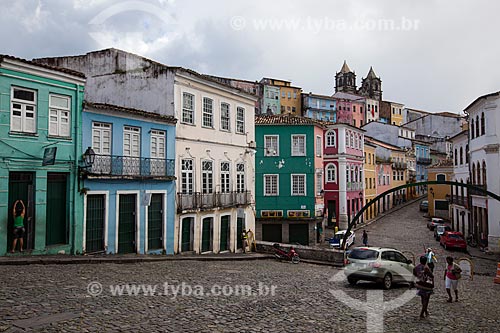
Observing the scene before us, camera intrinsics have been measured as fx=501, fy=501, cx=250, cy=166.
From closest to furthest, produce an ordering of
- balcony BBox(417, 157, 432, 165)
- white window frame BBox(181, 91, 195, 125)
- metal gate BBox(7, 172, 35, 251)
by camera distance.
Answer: metal gate BBox(7, 172, 35, 251)
white window frame BBox(181, 91, 195, 125)
balcony BBox(417, 157, 432, 165)

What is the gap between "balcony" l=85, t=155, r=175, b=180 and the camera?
62.8ft

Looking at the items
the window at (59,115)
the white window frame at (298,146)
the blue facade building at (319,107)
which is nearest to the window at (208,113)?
the window at (59,115)

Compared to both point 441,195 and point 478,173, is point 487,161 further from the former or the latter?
point 441,195

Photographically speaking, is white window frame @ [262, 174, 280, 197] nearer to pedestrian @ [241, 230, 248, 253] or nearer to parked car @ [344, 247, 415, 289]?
pedestrian @ [241, 230, 248, 253]

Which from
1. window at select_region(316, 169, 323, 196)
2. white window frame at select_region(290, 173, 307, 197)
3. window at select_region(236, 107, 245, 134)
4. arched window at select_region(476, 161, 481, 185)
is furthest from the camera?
window at select_region(316, 169, 323, 196)

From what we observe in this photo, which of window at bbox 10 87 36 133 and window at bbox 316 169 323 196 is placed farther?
window at bbox 316 169 323 196

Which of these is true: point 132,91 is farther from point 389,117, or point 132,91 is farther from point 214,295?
point 389,117

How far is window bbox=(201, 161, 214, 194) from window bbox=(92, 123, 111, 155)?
6.18m

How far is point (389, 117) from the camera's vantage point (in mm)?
98312

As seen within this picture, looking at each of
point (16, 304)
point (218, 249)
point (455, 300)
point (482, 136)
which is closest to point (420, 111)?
point (482, 136)

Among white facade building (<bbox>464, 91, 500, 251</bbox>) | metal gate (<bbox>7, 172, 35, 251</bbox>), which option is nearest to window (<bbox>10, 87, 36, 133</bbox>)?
metal gate (<bbox>7, 172, 35, 251</bbox>)

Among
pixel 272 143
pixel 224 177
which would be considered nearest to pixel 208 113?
pixel 224 177

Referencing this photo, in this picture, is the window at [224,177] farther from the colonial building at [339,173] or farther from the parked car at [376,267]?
the colonial building at [339,173]

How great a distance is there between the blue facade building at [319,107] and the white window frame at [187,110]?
61.9 m
